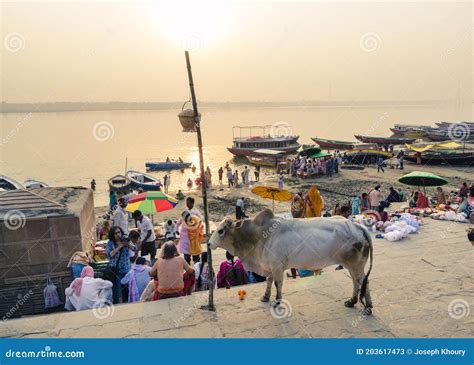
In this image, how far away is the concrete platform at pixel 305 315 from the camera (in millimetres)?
4906

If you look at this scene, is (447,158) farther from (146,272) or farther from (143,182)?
(146,272)

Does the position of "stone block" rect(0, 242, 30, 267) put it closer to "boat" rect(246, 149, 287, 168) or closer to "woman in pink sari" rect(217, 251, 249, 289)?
"woman in pink sari" rect(217, 251, 249, 289)

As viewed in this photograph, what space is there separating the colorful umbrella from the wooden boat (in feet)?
97.3

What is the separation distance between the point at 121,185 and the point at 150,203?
18.9 metres

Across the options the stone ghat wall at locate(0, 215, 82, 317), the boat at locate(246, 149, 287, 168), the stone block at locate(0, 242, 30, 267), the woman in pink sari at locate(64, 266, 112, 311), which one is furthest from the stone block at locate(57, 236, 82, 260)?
the boat at locate(246, 149, 287, 168)

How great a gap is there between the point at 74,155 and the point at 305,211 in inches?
2087

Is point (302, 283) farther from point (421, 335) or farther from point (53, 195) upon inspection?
point (53, 195)

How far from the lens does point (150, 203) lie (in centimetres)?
934

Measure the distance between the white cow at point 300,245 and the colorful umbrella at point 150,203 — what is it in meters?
3.97

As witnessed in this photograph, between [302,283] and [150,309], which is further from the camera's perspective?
[302,283]

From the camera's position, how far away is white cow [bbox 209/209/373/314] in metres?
5.28
